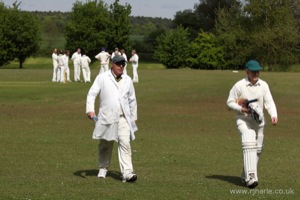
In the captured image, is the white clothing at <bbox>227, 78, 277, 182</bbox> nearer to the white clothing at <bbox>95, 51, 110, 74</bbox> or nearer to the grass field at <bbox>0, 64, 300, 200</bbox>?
the grass field at <bbox>0, 64, 300, 200</bbox>

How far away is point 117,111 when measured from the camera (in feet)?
39.1

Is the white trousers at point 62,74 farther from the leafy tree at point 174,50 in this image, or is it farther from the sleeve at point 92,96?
the leafy tree at point 174,50

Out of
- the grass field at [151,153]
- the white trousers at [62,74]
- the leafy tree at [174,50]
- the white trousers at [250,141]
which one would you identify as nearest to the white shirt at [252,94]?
the white trousers at [250,141]

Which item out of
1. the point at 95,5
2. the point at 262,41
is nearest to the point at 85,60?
the point at 262,41

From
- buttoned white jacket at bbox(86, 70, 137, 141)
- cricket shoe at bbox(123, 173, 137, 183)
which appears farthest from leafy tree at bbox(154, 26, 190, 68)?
cricket shoe at bbox(123, 173, 137, 183)

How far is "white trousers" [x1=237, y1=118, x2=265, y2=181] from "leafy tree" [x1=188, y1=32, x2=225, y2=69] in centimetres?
8366

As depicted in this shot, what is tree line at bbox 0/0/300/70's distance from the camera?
303 ft

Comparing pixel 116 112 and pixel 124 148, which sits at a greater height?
pixel 116 112

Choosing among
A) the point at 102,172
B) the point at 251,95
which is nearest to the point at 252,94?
the point at 251,95

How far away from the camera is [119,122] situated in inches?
471

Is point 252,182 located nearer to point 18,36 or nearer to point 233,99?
point 233,99

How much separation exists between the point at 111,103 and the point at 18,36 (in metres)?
91.4

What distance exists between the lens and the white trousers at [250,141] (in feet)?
37.9

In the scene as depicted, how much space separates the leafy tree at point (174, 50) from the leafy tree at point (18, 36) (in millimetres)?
17155
